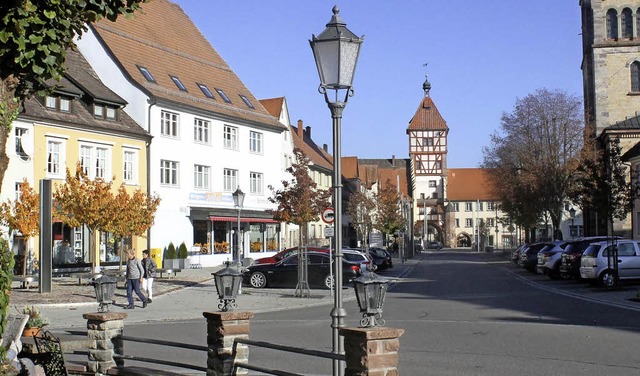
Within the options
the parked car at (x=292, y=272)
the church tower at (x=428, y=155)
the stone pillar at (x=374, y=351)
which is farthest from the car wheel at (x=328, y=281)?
the church tower at (x=428, y=155)

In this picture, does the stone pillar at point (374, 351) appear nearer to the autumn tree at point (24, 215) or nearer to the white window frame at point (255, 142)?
the autumn tree at point (24, 215)

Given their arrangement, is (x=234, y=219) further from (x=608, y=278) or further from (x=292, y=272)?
(x=608, y=278)

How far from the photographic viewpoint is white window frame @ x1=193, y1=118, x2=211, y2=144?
49.5m

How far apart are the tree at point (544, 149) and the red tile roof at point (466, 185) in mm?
77612

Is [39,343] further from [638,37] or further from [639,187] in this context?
[638,37]

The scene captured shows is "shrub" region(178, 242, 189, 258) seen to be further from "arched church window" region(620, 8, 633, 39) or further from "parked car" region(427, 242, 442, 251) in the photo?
"parked car" region(427, 242, 442, 251)

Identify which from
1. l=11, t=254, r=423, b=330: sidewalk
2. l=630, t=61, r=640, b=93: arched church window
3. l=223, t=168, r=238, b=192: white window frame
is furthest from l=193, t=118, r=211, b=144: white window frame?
l=630, t=61, r=640, b=93: arched church window

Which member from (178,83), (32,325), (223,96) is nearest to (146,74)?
(178,83)

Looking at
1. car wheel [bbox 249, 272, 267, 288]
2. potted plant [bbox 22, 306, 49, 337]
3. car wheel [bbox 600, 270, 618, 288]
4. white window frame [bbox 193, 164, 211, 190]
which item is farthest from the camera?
white window frame [bbox 193, 164, 211, 190]

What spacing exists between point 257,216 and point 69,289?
84.7ft

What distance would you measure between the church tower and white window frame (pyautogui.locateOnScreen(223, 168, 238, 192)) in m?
77.0

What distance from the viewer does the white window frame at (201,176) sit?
4944cm

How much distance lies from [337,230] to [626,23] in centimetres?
6210

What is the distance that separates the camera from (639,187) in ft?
109
